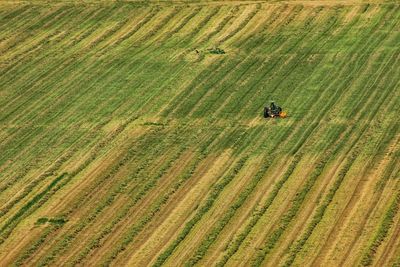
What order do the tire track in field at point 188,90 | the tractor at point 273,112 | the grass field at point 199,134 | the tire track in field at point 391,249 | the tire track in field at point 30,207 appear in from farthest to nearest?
the tire track in field at point 188,90 < the tractor at point 273,112 < the tire track in field at point 30,207 < the grass field at point 199,134 < the tire track in field at point 391,249

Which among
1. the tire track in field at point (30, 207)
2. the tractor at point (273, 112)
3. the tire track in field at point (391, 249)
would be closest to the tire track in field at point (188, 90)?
the tractor at point (273, 112)

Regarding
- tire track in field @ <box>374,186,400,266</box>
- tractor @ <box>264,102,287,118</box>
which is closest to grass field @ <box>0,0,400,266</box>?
tire track in field @ <box>374,186,400,266</box>

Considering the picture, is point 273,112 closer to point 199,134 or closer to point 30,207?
point 199,134

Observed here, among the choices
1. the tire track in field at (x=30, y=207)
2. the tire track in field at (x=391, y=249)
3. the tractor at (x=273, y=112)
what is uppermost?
the tractor at (x=273, y=112)

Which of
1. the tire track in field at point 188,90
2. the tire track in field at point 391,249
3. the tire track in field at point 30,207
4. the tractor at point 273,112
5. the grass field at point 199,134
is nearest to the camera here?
the tire track in field at point 391,249

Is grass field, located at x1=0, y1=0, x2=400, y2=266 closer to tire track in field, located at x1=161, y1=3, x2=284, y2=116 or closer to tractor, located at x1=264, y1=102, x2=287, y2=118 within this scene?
tire track in field, located at x1=161, y1=3, x2=284, y2=116

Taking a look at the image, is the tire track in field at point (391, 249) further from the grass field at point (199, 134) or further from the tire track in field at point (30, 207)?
the tire track in field at point (30, 207)

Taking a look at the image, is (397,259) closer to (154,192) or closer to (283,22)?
(154,192)

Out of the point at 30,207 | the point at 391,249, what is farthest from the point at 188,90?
the point at 391,249
